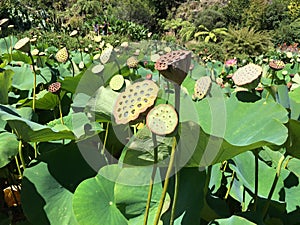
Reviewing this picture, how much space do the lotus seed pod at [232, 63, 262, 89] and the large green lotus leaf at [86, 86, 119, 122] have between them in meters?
0.20

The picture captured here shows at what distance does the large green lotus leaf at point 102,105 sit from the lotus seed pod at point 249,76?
0.20m

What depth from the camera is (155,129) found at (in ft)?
1.29

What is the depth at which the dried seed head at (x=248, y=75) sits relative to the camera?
1.92 feet

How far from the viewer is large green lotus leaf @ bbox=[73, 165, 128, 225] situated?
533mm

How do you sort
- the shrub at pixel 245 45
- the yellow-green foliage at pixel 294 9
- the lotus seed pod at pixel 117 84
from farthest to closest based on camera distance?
1. the yellow-green foliage at pixel 294 9
2. the shrub at pixel 245 45
3. the lotus seed pod at pixel 117 84

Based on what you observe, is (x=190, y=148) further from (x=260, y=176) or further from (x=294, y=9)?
(x=294, y=9)

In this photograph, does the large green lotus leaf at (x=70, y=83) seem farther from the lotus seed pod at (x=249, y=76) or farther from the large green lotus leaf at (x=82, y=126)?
the lotus seed pod at (x=249, y=76)

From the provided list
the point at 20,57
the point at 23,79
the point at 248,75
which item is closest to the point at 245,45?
the point at 20,57

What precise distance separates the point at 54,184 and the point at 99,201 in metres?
0.09

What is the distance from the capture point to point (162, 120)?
39 cm

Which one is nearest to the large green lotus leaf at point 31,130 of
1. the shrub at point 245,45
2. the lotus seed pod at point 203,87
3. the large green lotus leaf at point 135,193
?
the large green lotus leaf at point 135,193

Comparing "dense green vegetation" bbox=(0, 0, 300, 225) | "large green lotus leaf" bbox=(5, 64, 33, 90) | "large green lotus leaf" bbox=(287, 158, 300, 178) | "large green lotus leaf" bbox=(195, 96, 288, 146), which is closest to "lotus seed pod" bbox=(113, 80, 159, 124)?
"dense green vegetation" bbox=(0, 0, 300, 225)

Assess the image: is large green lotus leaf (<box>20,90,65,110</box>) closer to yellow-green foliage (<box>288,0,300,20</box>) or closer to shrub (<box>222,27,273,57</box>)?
shrub (<box>222,27,273,57</box>)

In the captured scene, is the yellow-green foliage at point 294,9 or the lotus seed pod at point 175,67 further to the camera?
the yellow-green foliage at point 294,9
